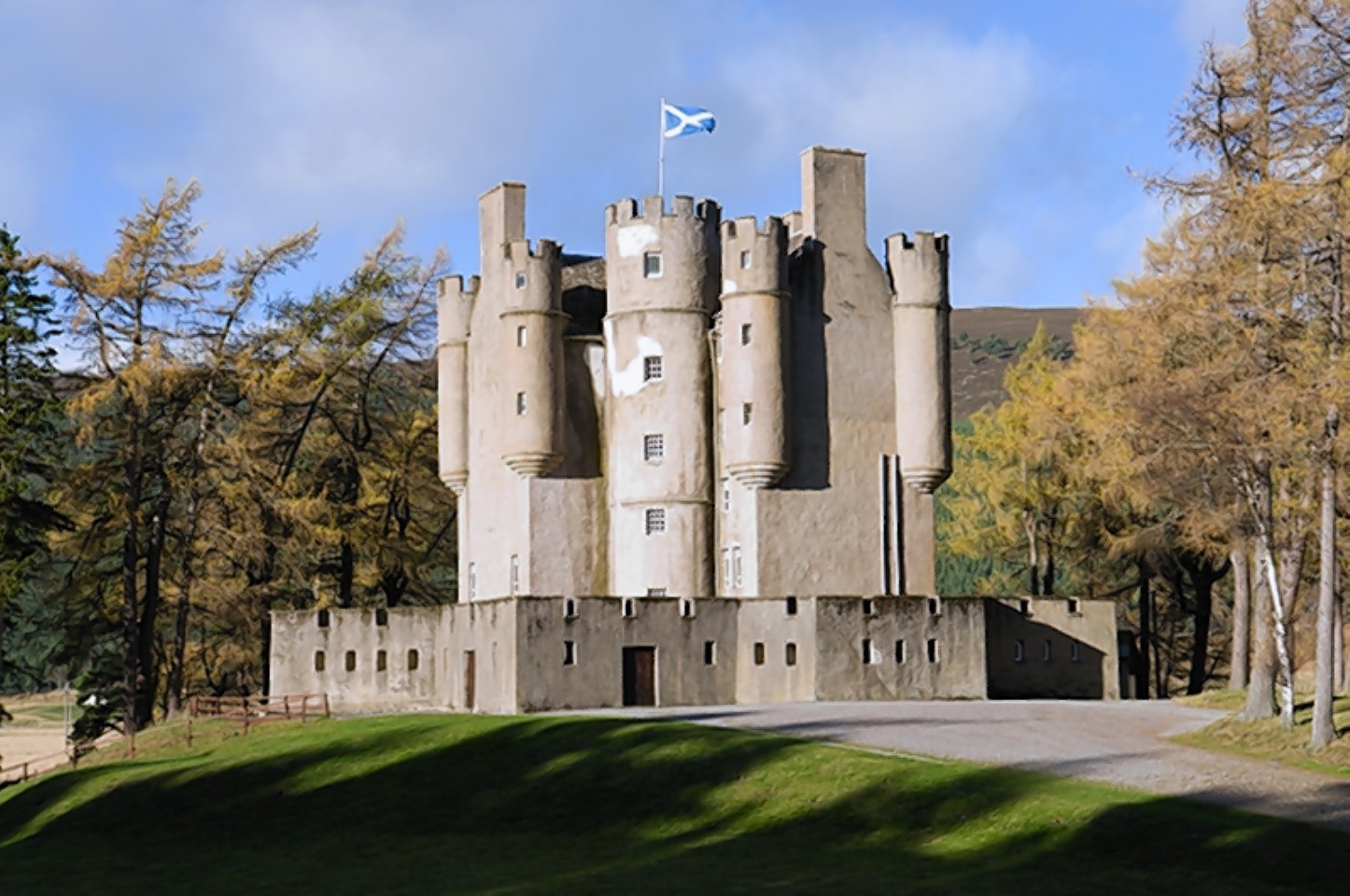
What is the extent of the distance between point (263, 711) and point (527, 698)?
29.0 feet

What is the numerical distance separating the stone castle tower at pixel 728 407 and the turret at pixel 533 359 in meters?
0.06

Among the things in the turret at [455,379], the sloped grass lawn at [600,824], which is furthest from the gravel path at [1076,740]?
the turret at [455,379]

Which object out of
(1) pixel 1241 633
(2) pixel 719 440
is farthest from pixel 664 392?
(1) pixel 1241 633

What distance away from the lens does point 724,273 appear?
61219 millimetres

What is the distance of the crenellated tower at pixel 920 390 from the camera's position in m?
62.6

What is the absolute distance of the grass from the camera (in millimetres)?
36344

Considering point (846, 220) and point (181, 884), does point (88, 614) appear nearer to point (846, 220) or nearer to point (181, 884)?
point (846, 220)

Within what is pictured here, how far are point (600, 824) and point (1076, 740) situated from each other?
35.8ft

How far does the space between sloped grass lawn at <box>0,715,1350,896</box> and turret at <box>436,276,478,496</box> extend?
1718cm

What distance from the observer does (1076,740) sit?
4178cm

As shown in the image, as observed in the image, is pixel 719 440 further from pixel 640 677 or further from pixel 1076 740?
pixel 1076 740

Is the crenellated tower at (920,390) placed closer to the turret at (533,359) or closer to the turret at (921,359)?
the turret at (921,359)

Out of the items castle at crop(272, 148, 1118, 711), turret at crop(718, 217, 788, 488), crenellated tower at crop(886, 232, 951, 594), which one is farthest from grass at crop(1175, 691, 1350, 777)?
turret at crop(718, 217, 788, 488)

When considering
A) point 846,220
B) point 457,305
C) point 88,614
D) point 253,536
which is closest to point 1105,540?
point 846,220
